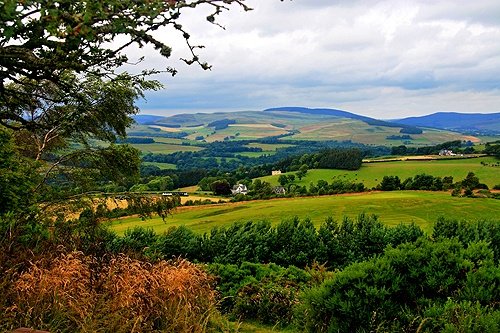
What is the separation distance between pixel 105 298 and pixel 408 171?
80299mm

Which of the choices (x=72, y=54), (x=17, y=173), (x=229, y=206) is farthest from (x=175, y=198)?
(x=229, y=206)

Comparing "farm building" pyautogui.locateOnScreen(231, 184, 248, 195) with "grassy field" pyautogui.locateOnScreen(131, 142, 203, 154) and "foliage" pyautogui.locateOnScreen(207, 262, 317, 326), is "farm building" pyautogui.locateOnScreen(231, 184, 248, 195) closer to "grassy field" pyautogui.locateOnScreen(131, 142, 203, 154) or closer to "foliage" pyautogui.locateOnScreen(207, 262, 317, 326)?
"foliage" pyautogui.locateOnScreen(207, 262, 317, 326)

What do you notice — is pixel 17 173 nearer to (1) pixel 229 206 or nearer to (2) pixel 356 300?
(2) pixel 356 300

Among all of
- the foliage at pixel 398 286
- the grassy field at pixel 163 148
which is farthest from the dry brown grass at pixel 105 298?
the grassy field at pixel 163 148

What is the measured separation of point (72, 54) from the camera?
185 inches

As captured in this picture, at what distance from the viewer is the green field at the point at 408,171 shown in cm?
7544

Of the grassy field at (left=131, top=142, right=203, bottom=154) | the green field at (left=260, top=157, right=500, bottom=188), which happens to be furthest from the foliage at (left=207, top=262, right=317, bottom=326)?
the grassy field at (left=131, top=142, right=203, bottom=154)

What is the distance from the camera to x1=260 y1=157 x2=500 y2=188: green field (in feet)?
247

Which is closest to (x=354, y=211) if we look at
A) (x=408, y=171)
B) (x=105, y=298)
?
(x=408, y=171)

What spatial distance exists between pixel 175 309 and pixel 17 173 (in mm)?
9008

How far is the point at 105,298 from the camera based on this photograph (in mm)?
6602

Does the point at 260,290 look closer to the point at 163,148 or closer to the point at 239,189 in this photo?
the point at 239,189

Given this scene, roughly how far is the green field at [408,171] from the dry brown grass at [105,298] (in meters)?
70.8

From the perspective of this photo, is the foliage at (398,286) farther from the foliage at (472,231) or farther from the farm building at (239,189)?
the farm building at (239,189)
